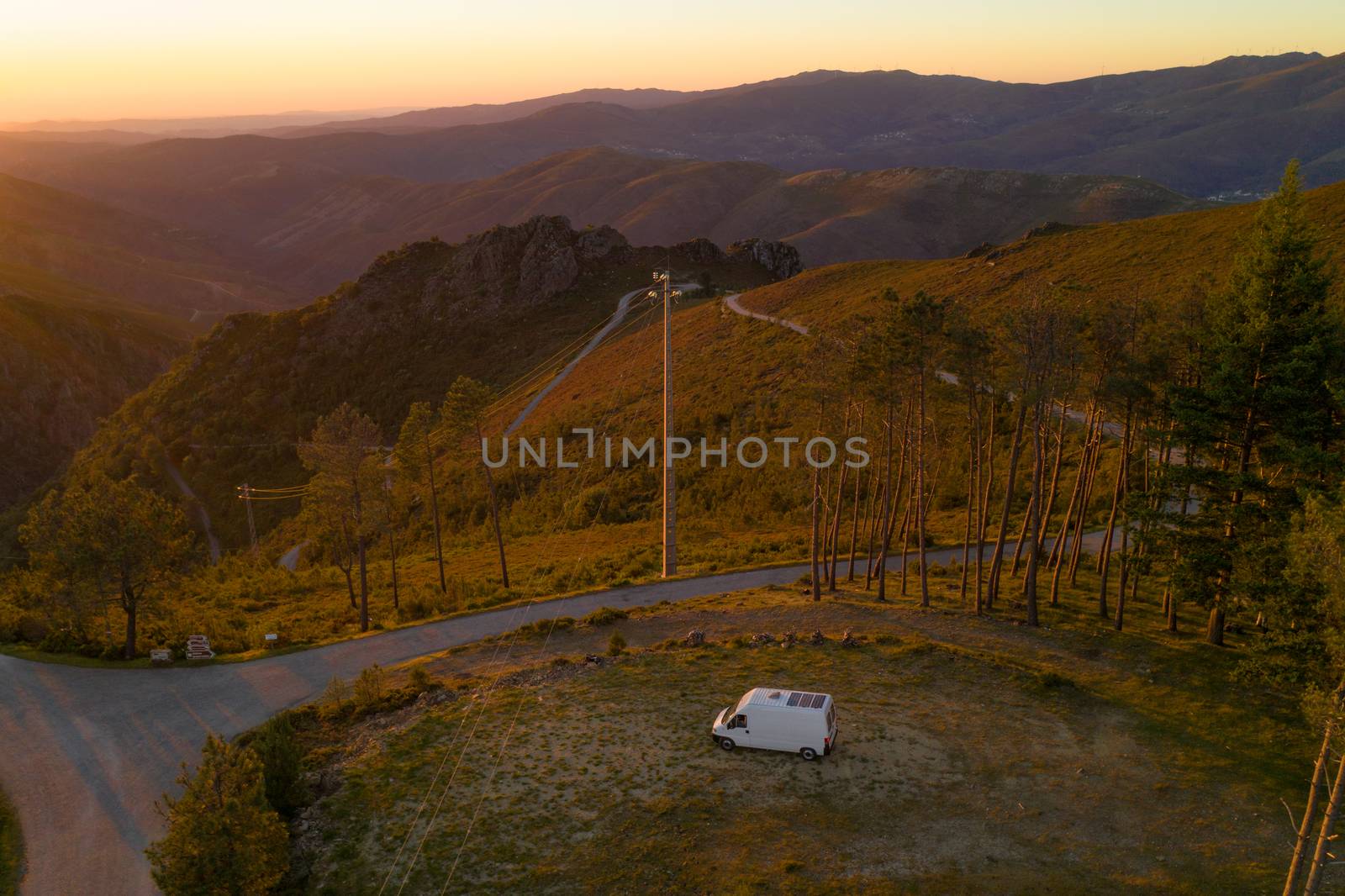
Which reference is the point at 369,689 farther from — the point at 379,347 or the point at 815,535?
the point at 379,347

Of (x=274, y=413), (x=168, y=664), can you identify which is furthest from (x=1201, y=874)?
(x=274, y=413)

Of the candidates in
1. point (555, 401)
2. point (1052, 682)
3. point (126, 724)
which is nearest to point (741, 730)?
point (1052, 682)

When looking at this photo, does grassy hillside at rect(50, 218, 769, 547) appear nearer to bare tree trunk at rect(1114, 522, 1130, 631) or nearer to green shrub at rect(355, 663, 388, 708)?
green shrub at rect(355, 663, 388, 708)

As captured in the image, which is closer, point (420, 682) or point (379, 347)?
point (420, 682)

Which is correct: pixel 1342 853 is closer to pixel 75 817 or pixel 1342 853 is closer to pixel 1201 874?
pixel 1201 874

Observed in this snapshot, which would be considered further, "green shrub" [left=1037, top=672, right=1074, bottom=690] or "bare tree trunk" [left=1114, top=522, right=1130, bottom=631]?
"bare tree trunk" [left=1114, top=522, right=1130, bottom=631]

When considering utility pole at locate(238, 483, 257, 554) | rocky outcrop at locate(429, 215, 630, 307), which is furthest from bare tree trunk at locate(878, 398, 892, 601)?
rocky outcrop at locate(429, 215, 630, 307)

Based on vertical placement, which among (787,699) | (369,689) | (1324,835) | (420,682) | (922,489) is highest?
(922,489)
